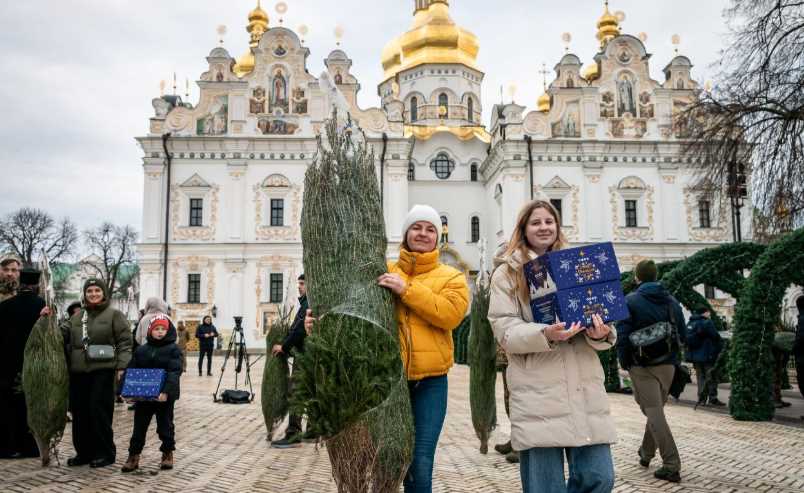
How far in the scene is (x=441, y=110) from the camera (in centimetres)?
3769

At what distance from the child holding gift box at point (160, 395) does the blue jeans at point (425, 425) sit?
3.47 m

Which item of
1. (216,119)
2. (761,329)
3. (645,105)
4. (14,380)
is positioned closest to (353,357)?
(14,380)

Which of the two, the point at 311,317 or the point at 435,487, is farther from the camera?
the point at 435,487

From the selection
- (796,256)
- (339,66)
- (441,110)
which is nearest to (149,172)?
(339,66)

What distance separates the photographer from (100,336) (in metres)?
6.57

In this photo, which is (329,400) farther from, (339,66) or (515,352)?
(339,66)

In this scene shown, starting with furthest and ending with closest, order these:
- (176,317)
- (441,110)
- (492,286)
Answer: (441,110) → (176,317) → (492,286)

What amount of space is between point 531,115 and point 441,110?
7432mm

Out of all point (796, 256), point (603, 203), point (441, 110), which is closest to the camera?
point (796, 256)

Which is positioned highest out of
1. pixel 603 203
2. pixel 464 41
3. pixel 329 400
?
pixel 464 41

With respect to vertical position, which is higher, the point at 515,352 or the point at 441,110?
the point at 441,110

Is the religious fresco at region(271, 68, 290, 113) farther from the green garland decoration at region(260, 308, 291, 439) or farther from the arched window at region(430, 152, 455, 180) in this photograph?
the green garland decoration at region(260, 308, 291, 439)

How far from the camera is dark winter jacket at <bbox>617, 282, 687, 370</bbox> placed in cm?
577

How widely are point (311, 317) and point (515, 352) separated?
1103 mm
